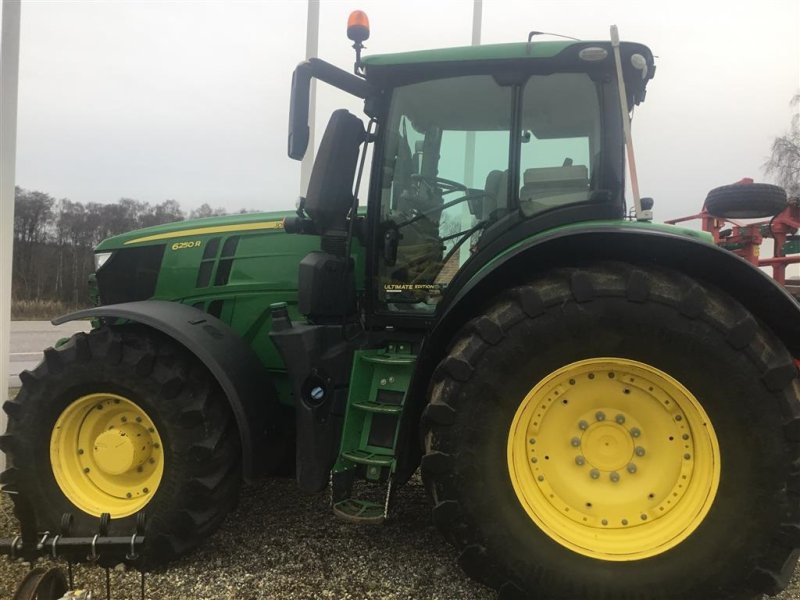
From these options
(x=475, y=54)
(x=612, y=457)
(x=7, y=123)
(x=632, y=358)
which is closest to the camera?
(x=632, y=358)

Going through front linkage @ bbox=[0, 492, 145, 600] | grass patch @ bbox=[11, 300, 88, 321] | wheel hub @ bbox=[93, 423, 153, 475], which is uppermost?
wheel hub @ bbox=[93, 423, 153, 475]

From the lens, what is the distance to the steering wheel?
2.78m

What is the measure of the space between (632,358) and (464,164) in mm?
1232

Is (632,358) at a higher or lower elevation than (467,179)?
lower

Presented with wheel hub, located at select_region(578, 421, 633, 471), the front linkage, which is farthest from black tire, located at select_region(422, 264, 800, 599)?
the front linkage

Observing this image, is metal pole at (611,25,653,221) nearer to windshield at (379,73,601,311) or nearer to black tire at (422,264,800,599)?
windshield at (379,73,601,311)

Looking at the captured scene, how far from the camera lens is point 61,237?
3084 cm

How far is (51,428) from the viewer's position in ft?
9.16

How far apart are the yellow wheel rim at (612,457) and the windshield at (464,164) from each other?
83 centimetres

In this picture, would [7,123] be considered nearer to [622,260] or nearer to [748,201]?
[622,260]

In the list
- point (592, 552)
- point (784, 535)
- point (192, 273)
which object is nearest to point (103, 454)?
point (192, 273)

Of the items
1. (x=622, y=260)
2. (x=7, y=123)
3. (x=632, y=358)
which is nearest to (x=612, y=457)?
(x=632, y=358)

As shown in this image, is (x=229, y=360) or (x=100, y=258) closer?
(x=229, y=360)

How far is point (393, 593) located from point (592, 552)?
0.87 metres
